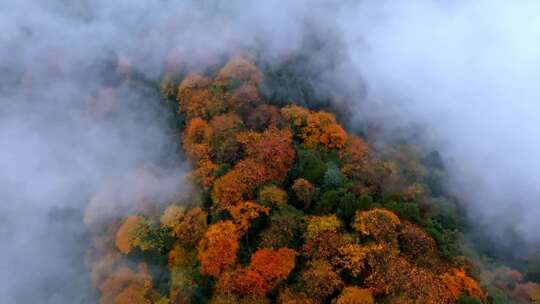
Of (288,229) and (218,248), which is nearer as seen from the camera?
(288,229)

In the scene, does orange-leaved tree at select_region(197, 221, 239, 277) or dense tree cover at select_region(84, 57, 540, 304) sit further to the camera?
orange-leaved tree at select_region(197, 221, 239, 277)

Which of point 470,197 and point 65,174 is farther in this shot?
point 65,174

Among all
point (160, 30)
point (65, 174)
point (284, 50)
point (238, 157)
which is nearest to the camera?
point (238, 157)

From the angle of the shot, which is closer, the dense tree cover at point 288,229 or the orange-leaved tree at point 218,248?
the dense tree cover at point 288,229

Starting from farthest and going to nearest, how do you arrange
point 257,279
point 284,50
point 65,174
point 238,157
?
point 284,50, point 65,174, point 238,157, point 257,279

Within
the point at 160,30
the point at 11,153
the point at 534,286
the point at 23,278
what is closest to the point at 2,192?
the point at 11,153

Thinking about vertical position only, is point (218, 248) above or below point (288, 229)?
below

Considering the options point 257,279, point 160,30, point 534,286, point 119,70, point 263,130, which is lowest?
point 257,279

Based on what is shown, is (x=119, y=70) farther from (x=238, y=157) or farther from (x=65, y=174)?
(x=238, y=157)
